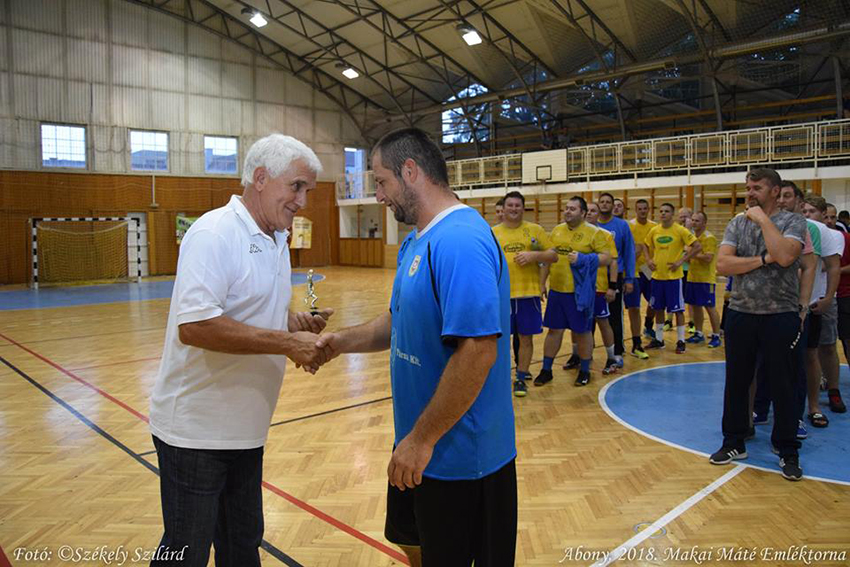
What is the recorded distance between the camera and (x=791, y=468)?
410 centimetres

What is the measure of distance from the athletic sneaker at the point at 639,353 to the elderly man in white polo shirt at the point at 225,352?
21.8 ft

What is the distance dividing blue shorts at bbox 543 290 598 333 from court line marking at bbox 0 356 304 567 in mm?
4336

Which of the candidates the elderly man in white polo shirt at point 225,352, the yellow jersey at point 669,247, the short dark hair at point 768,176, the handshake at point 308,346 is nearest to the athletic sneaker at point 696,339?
the yellow jersey at point 669,247

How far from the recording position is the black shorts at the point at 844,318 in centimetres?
585

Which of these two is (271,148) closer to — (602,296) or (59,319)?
(602,296)

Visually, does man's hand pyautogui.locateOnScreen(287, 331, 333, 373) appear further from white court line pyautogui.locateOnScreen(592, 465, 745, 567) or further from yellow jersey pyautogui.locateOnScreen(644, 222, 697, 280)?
yellow jersey pyautogui.locateOnScreen(644, 222, 697, 280)

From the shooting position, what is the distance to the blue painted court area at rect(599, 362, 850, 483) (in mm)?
4457

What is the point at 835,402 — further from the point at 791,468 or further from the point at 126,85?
the point at 126,85

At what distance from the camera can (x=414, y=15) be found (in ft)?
72.0

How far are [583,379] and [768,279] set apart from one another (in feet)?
9.74

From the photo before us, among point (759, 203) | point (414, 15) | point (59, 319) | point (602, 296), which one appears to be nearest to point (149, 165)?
point (414, 15)

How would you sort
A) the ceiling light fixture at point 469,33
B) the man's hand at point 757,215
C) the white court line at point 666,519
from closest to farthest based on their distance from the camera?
the white court line at point 666,519, the man's hand at point 757,215, the ceiling light fixture at point 469,33

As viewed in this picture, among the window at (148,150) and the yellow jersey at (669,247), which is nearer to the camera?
the yellow jersey at (669,247)

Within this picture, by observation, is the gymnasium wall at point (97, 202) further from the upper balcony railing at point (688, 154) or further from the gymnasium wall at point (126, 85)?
the upper balcony railing at point (688, 154)
